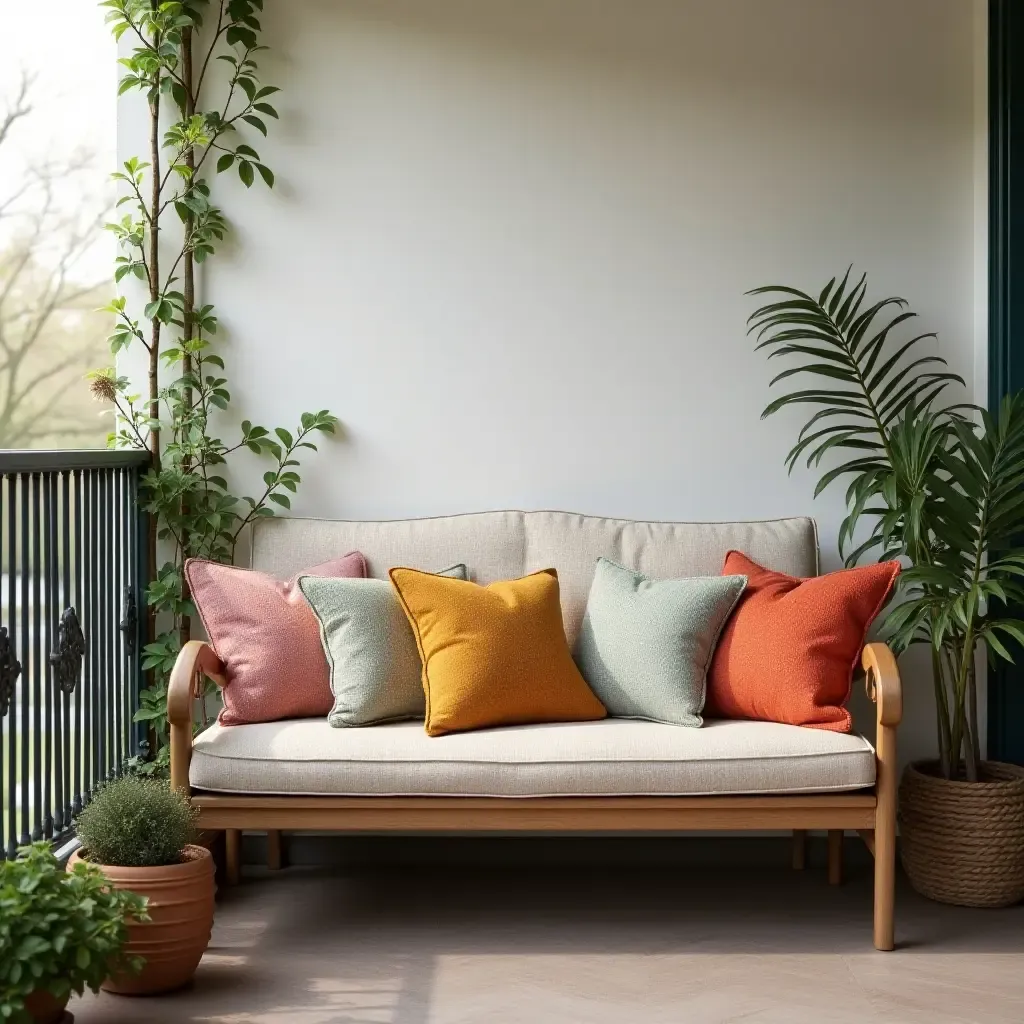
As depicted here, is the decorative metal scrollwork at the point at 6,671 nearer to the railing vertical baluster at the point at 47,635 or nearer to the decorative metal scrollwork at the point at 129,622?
the railing vertical baluster at the point at 47,635

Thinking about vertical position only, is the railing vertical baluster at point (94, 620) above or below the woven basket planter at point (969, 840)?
above

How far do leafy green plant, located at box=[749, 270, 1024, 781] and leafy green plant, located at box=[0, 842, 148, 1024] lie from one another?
1892 millimetres

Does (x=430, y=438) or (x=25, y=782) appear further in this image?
(x=430, y=438)

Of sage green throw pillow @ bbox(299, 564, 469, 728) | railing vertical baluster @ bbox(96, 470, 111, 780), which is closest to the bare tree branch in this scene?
railing vertical baluster @ bbox(96, 470, 111, 780)

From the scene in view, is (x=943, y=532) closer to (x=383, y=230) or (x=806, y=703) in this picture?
(x=806, y=703)

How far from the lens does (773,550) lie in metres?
3.23

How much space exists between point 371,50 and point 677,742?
2140 millimetres

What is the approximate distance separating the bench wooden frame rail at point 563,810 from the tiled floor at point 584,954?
0.93 ft

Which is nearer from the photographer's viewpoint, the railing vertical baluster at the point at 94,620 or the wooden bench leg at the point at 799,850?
the railing vertical baluster at the point at 94,620

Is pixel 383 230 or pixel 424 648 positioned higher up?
pixel 383 230

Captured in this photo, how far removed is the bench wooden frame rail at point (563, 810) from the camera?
2.65 metres

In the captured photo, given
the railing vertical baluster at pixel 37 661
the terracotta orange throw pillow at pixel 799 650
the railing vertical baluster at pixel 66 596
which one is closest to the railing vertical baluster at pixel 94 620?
the railing vertical baluster at pixel 66 596

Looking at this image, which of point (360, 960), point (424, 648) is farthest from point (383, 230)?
point (360, 960)

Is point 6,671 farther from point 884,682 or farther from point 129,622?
point 884,682
